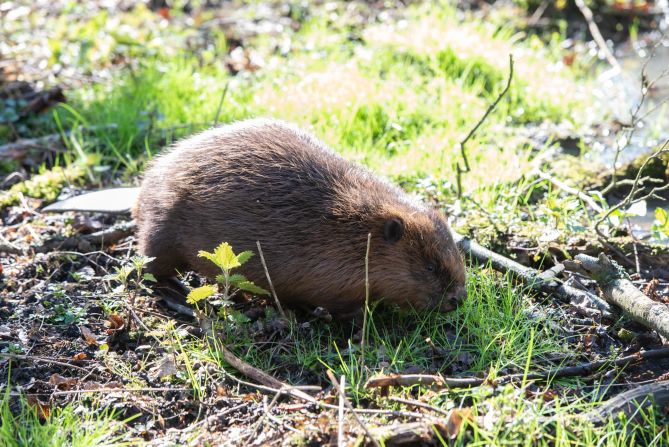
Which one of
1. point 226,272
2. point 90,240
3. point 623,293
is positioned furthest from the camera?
point 90,240

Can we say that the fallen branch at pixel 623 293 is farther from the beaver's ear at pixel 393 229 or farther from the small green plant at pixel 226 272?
the small green plant at pixel 226 272

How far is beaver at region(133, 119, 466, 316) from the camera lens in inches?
156

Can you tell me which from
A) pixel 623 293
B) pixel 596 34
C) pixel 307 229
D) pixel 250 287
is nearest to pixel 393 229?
pixel 307 229

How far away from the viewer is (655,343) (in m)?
3.74

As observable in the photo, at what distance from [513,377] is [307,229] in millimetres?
1254

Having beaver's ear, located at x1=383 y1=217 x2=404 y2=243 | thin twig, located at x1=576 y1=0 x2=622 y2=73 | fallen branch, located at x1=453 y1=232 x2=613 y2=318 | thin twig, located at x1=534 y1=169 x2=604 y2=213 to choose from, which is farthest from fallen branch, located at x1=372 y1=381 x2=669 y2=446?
thin twig, located at x1=576 y1=0 x2=622 y2=73

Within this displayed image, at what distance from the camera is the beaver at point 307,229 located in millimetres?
3967

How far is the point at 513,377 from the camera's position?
11.1 ft

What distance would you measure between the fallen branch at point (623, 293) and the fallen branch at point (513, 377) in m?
0.16

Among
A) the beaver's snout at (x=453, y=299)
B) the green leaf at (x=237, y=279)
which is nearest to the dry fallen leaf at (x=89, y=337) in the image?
the green leaf at (x=237, y=279)

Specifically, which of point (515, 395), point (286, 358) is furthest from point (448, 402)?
point (286, 358)

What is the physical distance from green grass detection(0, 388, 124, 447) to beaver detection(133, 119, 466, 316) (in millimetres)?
1068

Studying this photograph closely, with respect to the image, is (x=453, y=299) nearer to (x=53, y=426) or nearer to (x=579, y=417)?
(x=579, y=417)

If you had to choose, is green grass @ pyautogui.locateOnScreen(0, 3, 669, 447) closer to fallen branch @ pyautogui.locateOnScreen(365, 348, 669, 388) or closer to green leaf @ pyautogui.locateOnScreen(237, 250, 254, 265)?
fallen branch @ pyautogui.locateOnScreen(365, 348, 669, 388)
